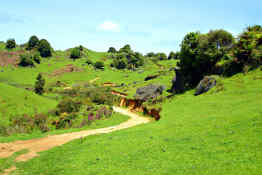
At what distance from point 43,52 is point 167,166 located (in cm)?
13228

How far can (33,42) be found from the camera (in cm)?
13100

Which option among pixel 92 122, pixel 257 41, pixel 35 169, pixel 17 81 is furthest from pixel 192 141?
pixel 17 81

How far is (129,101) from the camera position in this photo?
53500 mm

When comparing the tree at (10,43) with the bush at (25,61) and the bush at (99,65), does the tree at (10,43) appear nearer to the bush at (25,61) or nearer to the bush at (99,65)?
the bush at (25,61)

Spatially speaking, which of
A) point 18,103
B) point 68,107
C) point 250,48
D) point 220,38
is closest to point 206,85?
point 250,48

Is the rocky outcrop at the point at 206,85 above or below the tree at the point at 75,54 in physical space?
below

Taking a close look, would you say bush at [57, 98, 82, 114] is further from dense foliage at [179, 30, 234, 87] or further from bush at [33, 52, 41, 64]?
bush at [33, 52, 41, 64]

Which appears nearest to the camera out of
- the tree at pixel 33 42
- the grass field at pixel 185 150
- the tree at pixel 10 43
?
the grass field at pixel 185 150

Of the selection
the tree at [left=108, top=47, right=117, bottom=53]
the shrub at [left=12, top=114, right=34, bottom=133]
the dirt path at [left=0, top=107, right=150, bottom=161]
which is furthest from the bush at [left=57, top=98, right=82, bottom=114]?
the tree at [left=108, top=47, right=117, bottom=53]

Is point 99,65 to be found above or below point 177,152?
above

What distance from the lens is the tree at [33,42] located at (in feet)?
429

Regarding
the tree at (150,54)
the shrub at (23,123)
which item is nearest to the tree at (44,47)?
the tree at (150,54)

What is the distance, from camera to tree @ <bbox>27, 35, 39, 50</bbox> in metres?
131

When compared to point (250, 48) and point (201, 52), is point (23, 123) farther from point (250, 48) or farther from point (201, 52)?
point (250, 48)
